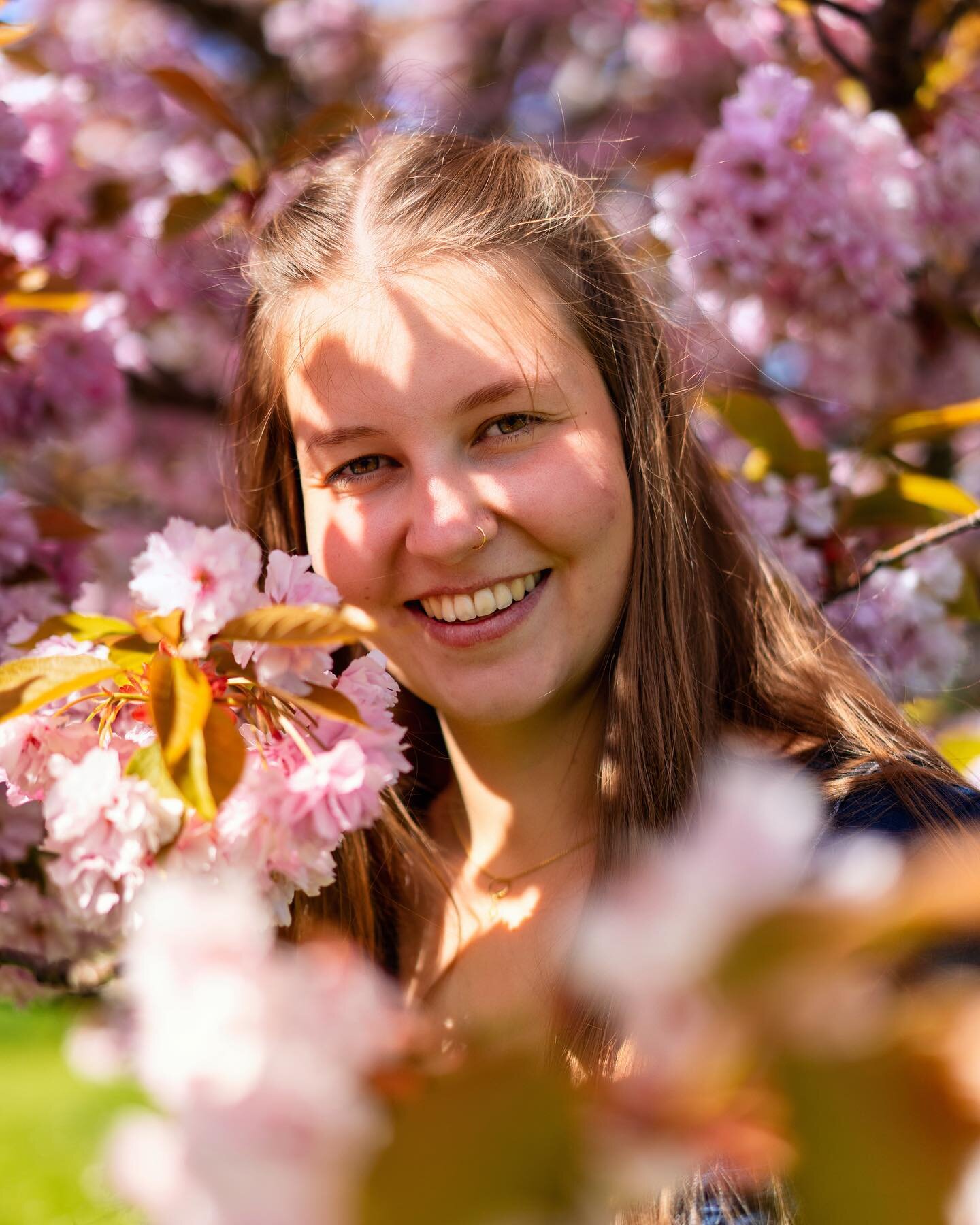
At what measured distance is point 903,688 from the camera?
1.86 metres

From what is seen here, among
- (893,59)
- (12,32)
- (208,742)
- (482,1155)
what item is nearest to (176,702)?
(208,742)

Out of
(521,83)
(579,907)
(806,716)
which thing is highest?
(521,83)

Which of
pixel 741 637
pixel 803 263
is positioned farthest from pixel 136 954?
pixel 803 263

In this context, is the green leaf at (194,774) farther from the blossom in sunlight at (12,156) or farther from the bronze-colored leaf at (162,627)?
the blossom in sunlight at (12,156)

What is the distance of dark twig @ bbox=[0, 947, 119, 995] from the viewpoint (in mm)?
1528

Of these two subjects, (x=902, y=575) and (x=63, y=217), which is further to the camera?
(x=63, y=217)

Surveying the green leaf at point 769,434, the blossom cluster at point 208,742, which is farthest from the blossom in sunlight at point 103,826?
the green leaf at point 769,434

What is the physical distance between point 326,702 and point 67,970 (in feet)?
3.43

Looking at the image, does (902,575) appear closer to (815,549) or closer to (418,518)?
(815,549)

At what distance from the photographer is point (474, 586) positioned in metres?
1.28

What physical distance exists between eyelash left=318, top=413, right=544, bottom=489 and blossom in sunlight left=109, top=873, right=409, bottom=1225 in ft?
2.93

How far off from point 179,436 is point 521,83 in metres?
1.73

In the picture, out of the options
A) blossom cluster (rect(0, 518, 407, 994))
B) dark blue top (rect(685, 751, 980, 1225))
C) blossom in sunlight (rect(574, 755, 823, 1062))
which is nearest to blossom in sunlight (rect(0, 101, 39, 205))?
blossom cluster (rect(0, 518, 407, 994))

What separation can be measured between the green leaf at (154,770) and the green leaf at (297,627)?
109mm
